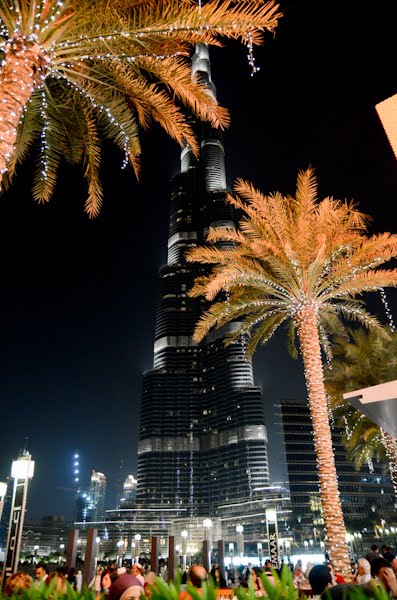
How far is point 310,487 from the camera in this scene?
105 metres

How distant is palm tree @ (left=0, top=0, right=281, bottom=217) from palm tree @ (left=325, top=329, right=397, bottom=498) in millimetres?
14458

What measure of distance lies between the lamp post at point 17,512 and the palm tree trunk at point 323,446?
8.35 metres

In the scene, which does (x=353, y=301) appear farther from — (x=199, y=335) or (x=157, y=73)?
(x=157, y=73)

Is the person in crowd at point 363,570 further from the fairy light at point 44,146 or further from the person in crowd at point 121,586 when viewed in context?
the fairy light at point 44,146

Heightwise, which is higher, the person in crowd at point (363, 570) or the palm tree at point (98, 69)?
the palm tree at point (98, 69)

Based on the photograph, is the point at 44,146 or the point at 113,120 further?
the point at 44,146

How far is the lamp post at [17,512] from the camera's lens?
1178 cm

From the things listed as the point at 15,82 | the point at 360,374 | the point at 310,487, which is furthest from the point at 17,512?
the point at 310,487

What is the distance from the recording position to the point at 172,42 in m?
8.18

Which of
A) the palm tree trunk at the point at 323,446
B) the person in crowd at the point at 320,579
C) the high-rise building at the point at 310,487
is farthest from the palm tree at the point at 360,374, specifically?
the high-rise building at the point at 310,487

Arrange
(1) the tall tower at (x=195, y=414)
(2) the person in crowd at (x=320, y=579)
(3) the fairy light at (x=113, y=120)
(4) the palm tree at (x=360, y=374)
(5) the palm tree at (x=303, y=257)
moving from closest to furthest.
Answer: (2) the person in crowd at (x=320, y=579)
(3) the fairy light at (x=113, y=120)
(5) the palm tree at (x=303, y=257)
(4) the palm tree at (x=360, y=374)
(1) the tall tower at (x=195, y=414)

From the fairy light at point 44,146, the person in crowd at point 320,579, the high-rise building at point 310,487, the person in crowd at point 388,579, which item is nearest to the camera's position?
the person in crowd at point 388,579

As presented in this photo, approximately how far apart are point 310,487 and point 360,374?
3800 inches

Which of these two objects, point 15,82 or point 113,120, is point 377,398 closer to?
point 15,82
